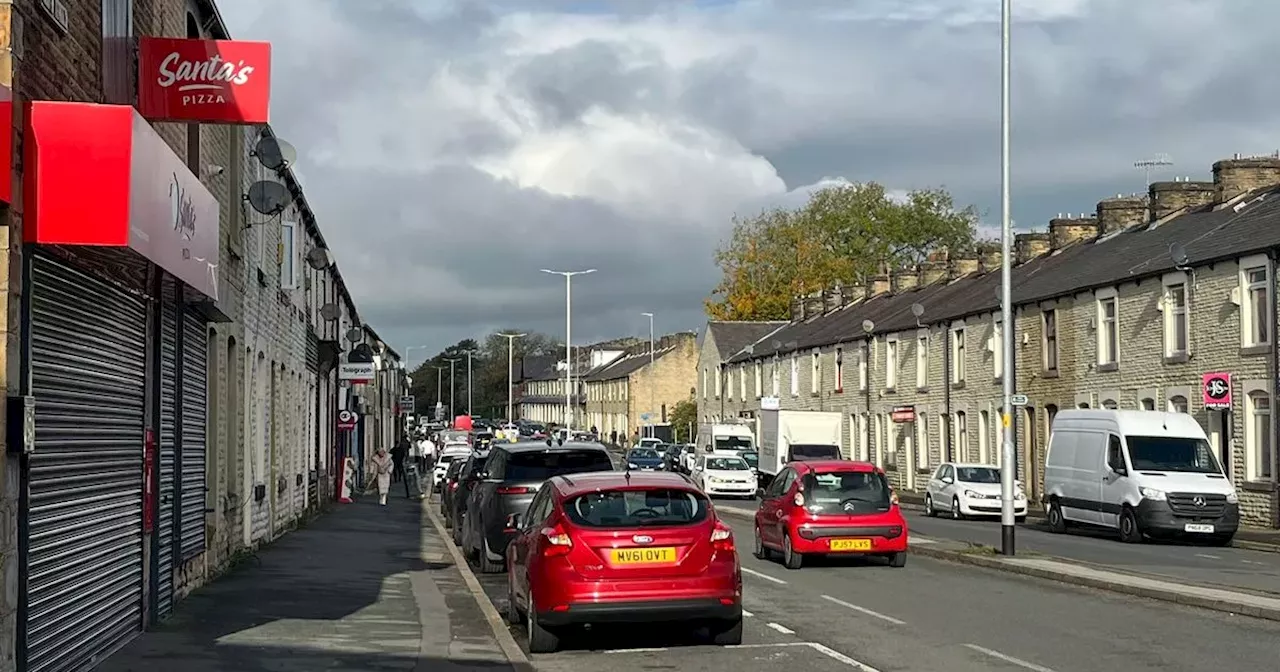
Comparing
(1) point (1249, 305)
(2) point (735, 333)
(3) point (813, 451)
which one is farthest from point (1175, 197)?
(2) point (735, 333)

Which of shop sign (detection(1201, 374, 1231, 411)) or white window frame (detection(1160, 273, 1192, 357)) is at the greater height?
Result: white window frame (detection(1160, 273, 1192, 357))

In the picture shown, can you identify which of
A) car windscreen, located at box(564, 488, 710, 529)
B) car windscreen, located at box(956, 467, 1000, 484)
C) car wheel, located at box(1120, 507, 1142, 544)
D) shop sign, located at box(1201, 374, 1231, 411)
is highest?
shop sign, located at box(1201, 374, 1231, 411)

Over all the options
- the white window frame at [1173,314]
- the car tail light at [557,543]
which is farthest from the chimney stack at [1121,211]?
the car tail light at [557,543]

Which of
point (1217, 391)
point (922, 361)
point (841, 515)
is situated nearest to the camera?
point (841, 515)

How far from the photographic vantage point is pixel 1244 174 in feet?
127

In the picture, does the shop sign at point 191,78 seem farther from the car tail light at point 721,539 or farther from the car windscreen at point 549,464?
the car windscreen at point 549,464

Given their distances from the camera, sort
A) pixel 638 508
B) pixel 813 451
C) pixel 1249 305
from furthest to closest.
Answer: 1. pixel 813 451
2. pixel 1249 305
3. pixel 638 508

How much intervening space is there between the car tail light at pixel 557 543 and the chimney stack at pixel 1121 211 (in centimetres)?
3595

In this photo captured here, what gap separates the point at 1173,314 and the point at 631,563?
2617 centimetres

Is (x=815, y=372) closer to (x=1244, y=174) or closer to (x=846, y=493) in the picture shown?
(x=1244, y=174)

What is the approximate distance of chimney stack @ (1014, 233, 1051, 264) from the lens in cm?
5081

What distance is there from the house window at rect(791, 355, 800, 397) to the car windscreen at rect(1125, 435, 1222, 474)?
122 feet

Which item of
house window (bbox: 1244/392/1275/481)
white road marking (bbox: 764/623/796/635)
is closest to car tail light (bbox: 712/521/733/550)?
white road marking (bbox: 764/623/796/635)

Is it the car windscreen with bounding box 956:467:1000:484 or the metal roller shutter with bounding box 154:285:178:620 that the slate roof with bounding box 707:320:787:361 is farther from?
the metal roller shutter with bounding box 154:285:178:620
